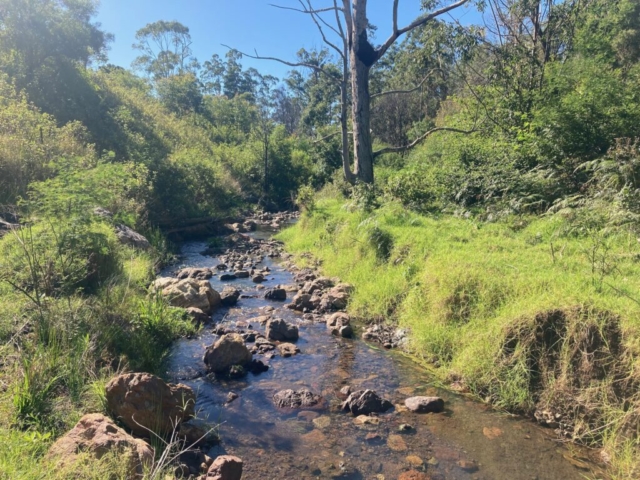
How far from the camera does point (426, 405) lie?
4941mm

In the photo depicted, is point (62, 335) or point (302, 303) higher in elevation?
point (62, 335)

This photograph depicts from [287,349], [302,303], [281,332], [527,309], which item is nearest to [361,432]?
[287,349]

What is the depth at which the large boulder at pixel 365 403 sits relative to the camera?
16.0 ft

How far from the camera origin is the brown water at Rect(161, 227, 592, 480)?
4.01m

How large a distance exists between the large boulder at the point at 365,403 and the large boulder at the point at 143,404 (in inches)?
73.9

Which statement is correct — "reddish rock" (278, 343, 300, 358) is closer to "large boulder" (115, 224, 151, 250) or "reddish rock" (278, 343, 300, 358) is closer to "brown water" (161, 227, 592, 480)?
"brown water" (161, 227, 592, 480)

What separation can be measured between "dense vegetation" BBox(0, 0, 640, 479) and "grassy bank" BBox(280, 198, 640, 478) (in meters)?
0.02

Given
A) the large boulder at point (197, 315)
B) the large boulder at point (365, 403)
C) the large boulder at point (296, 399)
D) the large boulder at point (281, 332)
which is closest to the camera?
the large boulder at point (365, 403)

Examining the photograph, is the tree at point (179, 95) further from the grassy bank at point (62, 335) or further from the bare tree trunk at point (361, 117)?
the grassy bank at point (62, 335)

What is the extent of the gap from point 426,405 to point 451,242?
3.76 meters

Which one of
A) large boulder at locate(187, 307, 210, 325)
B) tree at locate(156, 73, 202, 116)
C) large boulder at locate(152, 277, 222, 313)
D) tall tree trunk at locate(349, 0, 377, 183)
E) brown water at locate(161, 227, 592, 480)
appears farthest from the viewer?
tree at locate(156, 73, 202, 116)

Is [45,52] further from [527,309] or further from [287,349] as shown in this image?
[527,309]

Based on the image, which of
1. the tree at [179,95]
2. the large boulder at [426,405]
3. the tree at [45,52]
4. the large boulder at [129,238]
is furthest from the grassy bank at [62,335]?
the tree at [179,95]

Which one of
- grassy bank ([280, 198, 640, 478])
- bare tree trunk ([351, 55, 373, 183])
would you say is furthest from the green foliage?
bare tree trunk ([351, 55, 373, 183])
